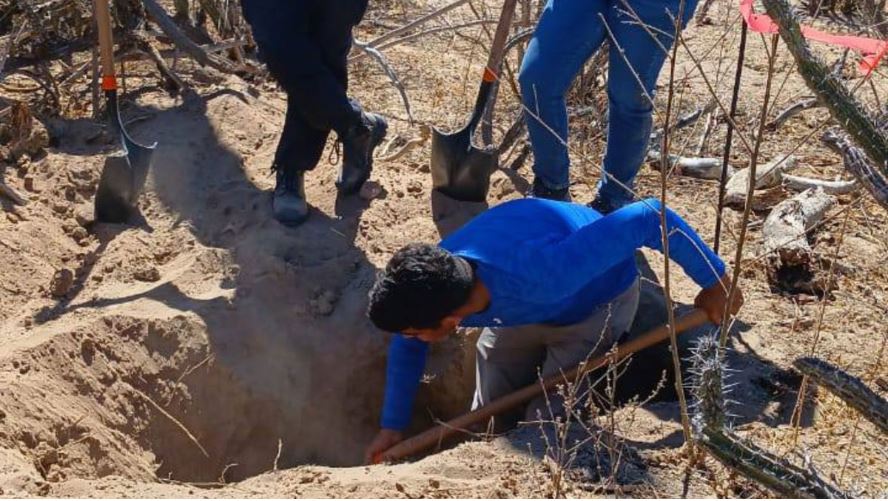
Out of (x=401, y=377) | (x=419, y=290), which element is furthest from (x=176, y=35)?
(x=419, y=290)

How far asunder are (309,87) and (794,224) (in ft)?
6.51

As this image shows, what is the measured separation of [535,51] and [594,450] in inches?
57.2

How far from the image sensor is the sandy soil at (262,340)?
3.39m

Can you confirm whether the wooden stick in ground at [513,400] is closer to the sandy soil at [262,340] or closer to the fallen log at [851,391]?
the sandy soil at [262,340]

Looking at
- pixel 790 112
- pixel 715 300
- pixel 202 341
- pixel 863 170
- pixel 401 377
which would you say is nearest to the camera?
pixel 863 170

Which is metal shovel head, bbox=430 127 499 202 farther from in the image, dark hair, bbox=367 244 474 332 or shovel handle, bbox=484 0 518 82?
dark hair, bbox=367 244 474 332

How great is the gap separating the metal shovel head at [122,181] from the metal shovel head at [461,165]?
1097mm

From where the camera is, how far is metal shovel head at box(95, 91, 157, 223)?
14.9 ft

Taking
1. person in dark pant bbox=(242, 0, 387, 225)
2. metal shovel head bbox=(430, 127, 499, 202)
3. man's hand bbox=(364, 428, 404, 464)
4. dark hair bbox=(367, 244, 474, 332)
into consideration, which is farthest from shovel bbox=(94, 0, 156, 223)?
dark hair bbox=(367, 244, 474, 332)

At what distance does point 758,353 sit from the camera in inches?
163

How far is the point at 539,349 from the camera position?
419cm

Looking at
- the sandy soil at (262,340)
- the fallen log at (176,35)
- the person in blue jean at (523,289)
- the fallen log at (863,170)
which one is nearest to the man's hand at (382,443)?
the person in blue jean at (523,289)

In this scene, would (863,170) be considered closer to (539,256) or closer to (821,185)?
(539,256)

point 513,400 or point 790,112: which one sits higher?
point 790,112
